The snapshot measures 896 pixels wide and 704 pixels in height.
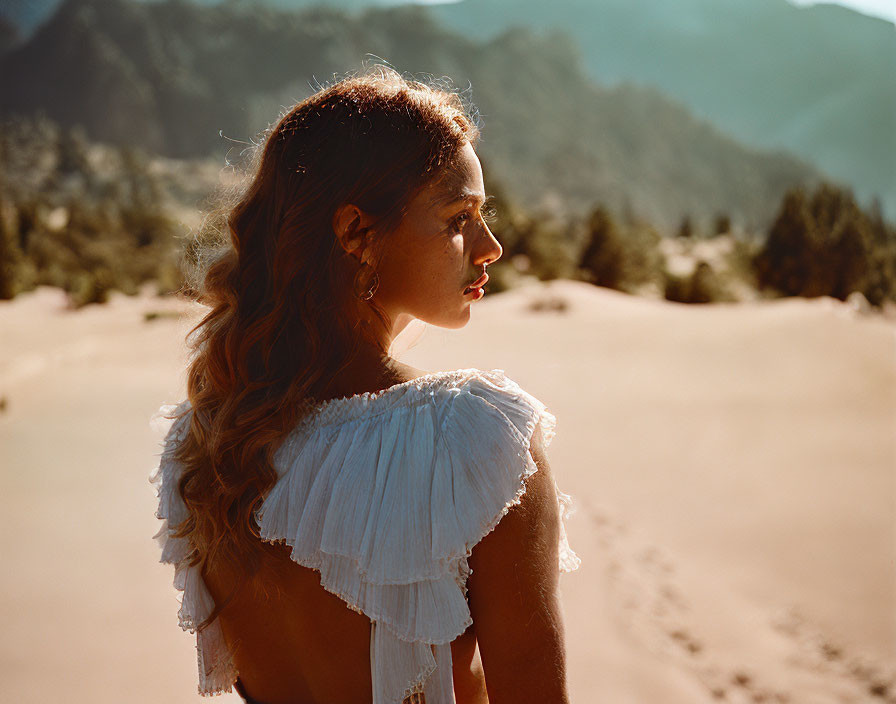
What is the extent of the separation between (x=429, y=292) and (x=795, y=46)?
432ft

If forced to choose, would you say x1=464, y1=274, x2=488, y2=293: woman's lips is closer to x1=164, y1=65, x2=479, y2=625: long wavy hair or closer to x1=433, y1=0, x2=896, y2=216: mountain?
x1=164, y1=65, x2=479, y2=625: long wavy hair

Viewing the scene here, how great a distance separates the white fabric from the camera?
999 mm

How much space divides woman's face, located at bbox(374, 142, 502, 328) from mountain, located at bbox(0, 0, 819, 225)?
192 ft

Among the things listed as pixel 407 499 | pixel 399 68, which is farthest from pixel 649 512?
pixel 399 68

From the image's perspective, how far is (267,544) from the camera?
115 centimetres

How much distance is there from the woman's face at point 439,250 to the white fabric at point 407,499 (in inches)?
5.1

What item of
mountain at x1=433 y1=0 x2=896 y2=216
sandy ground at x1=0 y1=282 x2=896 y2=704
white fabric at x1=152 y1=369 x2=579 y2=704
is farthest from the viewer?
mountain at x1=433 y1=0 x2=896 y2=216

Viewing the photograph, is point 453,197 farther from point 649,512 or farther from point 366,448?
point 649,512

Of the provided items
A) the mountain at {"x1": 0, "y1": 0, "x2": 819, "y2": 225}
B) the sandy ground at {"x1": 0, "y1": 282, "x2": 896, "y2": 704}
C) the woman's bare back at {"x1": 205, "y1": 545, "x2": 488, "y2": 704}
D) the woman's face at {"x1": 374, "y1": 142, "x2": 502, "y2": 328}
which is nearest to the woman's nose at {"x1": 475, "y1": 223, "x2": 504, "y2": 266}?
the woman's face at {"x1": 374, "y1": 142, "x2": 502, "y2": 328}

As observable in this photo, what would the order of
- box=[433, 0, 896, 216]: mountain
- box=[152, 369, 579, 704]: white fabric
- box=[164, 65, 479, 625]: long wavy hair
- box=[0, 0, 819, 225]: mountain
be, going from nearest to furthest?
box=[152, 369, 579, 704]: white fabric → box=[164, 65, 479, 625]: long wavy hair → box=[0, 0, 819, 225]: mountain → box=[433, 0, 896, 216]: mountain

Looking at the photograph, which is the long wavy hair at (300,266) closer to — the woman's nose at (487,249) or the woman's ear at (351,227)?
the woman's ear at (351,227)

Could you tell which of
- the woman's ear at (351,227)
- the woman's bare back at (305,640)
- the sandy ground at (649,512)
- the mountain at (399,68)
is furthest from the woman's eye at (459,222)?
the mountain at (399,68)

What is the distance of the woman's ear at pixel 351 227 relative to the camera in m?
1.10

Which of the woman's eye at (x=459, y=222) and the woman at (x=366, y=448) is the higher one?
the woman's eye at (x=459, y=222)
